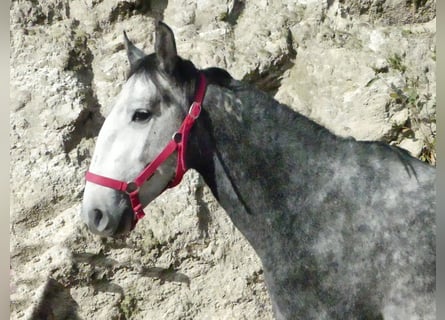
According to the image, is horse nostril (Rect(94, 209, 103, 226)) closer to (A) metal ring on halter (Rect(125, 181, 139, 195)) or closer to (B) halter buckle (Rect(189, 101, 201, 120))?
(A) metal ring on halter (Rect(125, 181, 139, 195))

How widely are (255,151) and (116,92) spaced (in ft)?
3.39

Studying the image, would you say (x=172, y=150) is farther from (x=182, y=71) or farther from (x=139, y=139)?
(x=182, y=71)

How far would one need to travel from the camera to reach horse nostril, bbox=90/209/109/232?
6.34 feet

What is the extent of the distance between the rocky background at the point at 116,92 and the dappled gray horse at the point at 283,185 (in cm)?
76

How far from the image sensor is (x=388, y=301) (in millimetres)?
1827

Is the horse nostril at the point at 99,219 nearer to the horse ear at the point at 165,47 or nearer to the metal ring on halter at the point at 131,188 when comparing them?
the metal ring on halter at the point at 131,188

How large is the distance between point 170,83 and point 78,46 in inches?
38.9

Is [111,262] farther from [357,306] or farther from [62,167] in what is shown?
[357,306]

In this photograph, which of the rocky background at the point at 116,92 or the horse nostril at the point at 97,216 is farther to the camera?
the rocky background at the point at 116,92

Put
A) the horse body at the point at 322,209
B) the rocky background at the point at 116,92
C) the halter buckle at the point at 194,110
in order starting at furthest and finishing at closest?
the rocky background at the point at 116,92, the halter buckle at the point at 194,110, the horse body at the point at 322,209

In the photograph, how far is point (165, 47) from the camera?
6.23ft

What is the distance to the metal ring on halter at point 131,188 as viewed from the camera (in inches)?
76.1

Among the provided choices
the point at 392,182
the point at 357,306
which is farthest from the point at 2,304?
the point at 392,182

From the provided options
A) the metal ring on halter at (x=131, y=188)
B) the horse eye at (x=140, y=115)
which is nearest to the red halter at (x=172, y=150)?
the metal ring on halter at (x=131, y=188)
